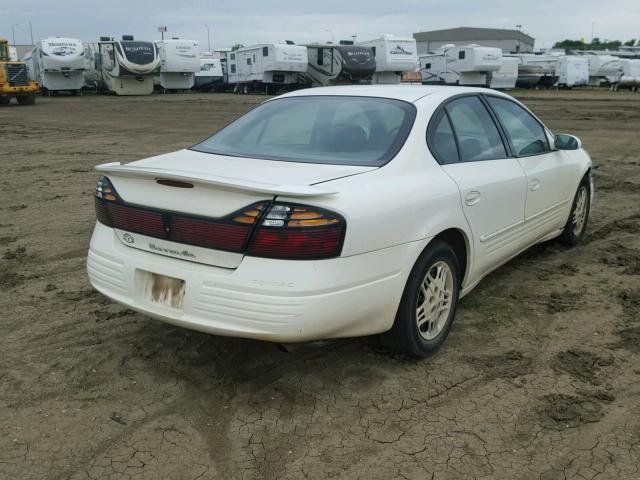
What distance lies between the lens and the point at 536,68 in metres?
41.2

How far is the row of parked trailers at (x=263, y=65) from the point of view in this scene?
32656 mm

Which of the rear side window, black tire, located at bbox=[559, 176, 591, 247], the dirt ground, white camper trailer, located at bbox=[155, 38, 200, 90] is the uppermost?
white camper trailer, located at bbox=[155, 38, 200, 90]

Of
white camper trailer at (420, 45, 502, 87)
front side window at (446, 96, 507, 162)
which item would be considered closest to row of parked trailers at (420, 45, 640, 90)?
white camper trailer at (420, 45, 502, 87)

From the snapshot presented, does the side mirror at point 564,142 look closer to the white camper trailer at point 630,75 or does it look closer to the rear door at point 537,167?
the rear door at point 537,167

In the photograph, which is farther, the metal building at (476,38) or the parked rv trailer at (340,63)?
the metal building at (476,38)

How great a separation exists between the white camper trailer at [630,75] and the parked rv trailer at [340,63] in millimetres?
18393

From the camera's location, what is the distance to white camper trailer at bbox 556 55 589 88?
4091 centimetres

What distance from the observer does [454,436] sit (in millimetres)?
2998

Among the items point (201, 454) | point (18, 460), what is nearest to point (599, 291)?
point (201, 454)

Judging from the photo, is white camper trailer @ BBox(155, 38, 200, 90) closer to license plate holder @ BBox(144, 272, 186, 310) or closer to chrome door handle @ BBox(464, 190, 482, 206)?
chrome door handle @ BBox(464, 190, 482, 206)

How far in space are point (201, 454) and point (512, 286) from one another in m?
2.96

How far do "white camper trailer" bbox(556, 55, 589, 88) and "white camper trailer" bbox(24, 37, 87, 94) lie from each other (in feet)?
93.9

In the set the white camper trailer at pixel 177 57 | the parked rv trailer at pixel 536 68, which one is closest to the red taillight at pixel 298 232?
the white camper trailer at pixel 177 57

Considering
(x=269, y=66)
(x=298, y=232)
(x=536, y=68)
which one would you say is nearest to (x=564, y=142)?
(x=298, y=232)
